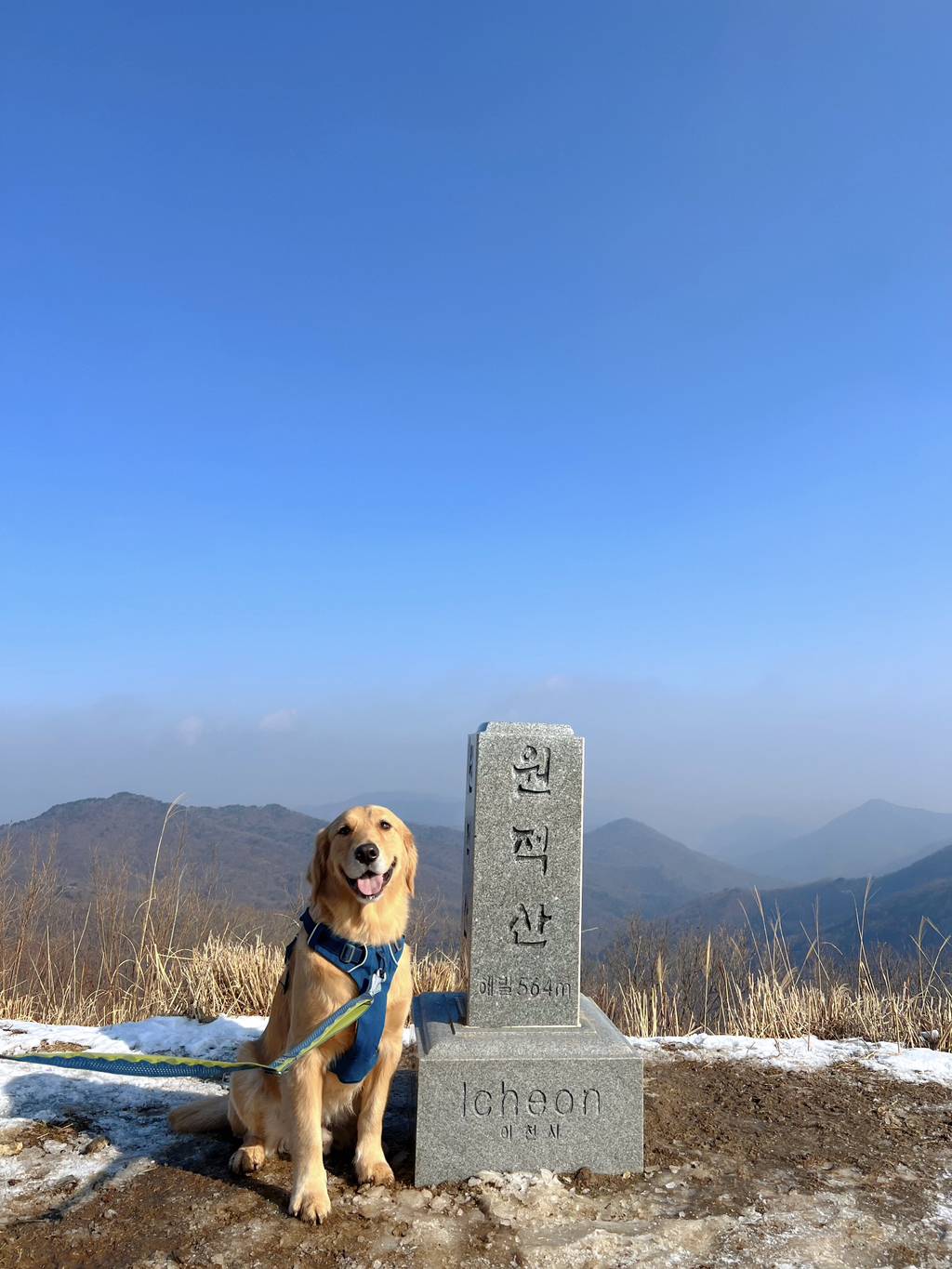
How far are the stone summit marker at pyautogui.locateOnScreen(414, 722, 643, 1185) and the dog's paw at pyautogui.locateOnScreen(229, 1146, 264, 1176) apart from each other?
81cm

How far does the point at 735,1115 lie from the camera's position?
4.41m

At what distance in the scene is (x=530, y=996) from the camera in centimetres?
394

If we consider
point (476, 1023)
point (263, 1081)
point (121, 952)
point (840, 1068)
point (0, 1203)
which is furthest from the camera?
point (121, 952)

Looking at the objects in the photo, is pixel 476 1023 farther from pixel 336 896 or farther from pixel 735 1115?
pixel 735 1115

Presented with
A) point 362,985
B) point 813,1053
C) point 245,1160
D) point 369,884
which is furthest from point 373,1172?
point 813,1053

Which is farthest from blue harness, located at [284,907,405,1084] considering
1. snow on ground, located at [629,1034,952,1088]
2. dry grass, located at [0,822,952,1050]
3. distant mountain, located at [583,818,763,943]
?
distant mountain, located at [583,818,763,943]

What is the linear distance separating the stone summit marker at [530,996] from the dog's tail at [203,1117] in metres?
0.98

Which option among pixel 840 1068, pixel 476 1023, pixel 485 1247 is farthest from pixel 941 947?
pixel 485 1247

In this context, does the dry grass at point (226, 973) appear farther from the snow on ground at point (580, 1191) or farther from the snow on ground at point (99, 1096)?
the snow on ground at point (580, 1191)

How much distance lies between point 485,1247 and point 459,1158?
56 cm

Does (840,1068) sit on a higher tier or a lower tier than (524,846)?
lower

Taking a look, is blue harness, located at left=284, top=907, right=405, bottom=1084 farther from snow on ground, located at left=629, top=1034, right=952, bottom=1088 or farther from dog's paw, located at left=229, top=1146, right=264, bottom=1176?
snow on ground, located at left=629, top=1034, right=952, bottom=1088

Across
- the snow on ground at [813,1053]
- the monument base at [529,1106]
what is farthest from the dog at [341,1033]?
the snow on ground at [813,1053]

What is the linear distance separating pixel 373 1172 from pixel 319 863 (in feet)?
4.30
